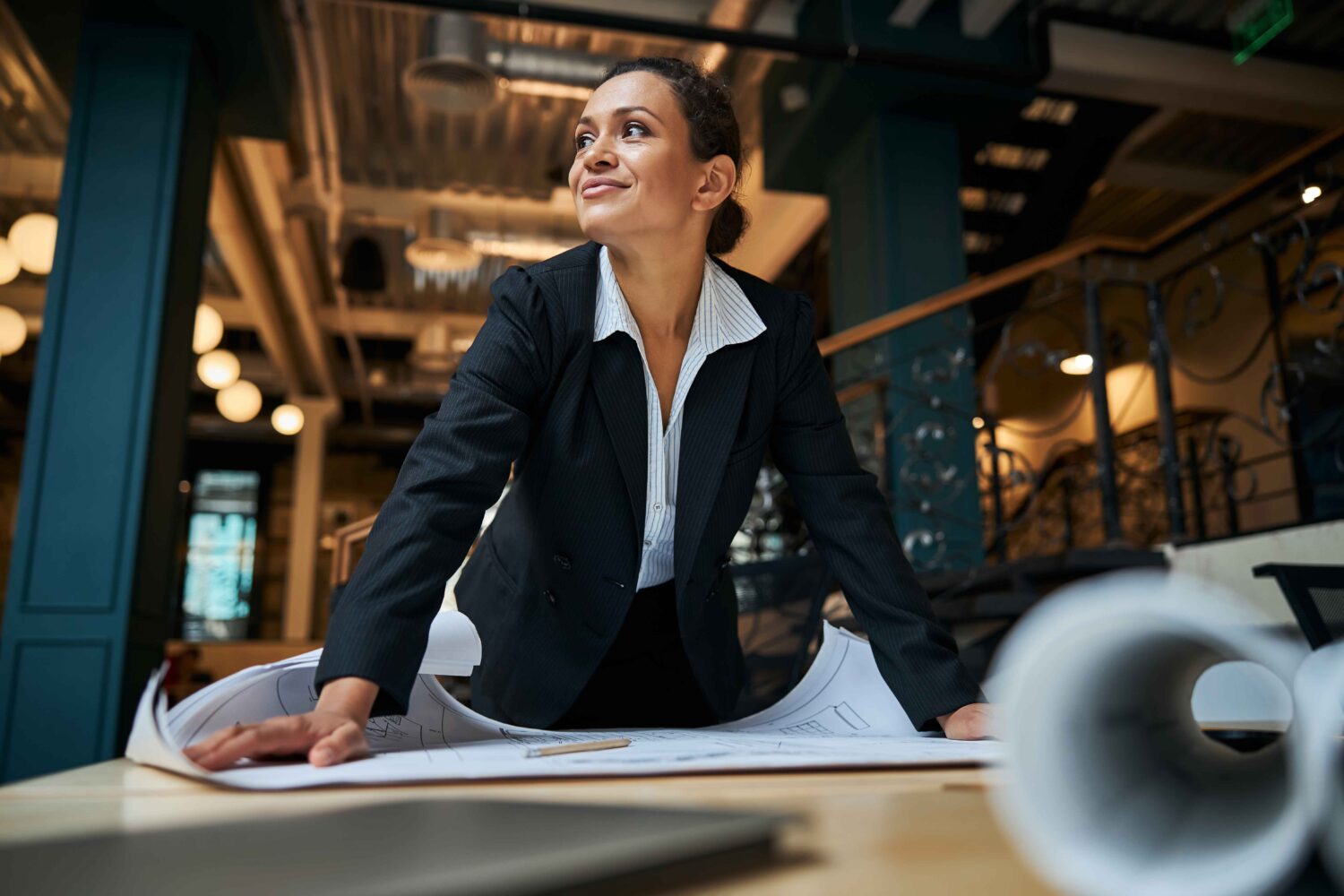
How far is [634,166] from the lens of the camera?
1.31 meters

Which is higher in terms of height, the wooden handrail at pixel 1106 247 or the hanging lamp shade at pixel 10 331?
the hanging lamp shade at pixel 10 331

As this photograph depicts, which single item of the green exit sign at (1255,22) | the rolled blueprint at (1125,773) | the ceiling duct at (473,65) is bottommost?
the rolled blueprint at (1125,773)

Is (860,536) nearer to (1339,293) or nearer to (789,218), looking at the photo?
(1339,293)

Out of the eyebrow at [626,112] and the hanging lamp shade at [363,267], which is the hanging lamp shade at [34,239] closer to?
the hanging lamp shade at [363,267]

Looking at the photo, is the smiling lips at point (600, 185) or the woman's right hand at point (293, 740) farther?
the smiling lips at point (600, 185)

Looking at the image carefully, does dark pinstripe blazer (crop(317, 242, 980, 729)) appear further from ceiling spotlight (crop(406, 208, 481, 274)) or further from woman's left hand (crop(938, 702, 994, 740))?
ceiling spotlight (crop(406, 208, 481, 274))

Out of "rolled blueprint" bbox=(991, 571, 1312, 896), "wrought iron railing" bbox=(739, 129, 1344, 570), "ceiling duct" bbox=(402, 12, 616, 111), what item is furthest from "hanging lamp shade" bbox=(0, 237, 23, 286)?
"rolled blueprint" bbox=(991, 571, 1312, 896)

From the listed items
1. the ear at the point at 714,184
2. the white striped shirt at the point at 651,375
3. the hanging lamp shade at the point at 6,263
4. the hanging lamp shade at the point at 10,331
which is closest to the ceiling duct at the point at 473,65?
the hanging lamp shade at the point at 6,263

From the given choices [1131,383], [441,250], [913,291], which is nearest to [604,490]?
[913,291]

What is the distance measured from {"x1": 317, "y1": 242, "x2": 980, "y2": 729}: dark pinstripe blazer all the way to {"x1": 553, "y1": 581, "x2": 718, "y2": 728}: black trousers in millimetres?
66

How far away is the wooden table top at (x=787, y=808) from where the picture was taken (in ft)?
0.98

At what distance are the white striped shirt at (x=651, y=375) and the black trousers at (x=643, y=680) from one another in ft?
0.17

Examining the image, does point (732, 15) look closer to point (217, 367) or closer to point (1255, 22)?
point (1255, 22)

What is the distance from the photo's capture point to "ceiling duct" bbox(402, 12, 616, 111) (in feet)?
17.1
